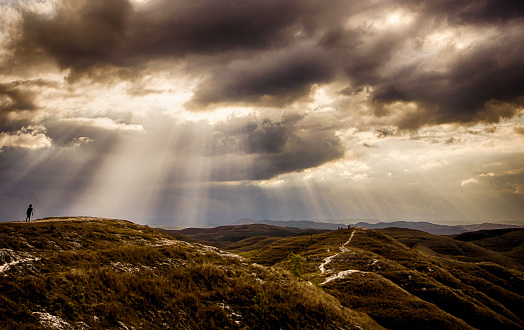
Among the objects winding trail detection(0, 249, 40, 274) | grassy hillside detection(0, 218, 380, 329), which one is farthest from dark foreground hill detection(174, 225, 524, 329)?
winding trail detection(0, 249, 40, 274)

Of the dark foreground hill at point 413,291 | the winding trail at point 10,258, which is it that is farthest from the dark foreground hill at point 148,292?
the dark foreground hill at point 413,291

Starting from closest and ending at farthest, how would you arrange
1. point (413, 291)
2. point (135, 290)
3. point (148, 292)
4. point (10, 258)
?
point (135, 290) < point (148, 292) < point (10, 258) < point (413, 291)

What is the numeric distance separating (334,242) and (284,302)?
120 m

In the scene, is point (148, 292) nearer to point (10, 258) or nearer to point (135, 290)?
point (135, 290)

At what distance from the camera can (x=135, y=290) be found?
92.5 feet

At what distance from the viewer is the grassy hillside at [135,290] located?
22703 millimetres

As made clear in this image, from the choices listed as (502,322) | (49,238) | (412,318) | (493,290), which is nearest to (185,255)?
(49,238)

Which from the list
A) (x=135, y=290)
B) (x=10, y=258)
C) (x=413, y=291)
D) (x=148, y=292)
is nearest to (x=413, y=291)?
(x=413, y=291)

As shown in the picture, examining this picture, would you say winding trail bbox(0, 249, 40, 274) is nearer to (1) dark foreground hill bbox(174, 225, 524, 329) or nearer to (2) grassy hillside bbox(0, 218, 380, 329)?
(2) grassy hillside bbox(0, 218, 380, 329)

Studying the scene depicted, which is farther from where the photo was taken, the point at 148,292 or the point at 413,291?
the point at 413,291

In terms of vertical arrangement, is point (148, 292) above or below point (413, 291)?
above

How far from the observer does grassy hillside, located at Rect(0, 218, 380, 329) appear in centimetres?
2270

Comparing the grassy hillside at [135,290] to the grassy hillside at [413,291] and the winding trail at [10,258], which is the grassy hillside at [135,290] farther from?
the grassy hillside at [413,291]

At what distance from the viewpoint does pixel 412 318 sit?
5744 centimetres
